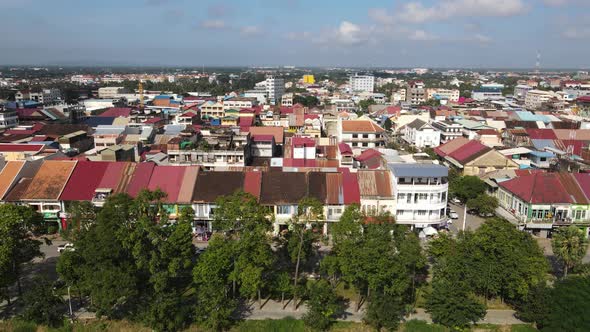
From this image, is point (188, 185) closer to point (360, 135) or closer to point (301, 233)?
point (301, 233)

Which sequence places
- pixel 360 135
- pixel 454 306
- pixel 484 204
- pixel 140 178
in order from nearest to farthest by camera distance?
pixel 454 306 < pixel 140 178 < pixel 484 204 < pixel 360 135

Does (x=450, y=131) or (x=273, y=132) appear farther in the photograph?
(x=450, y=131)

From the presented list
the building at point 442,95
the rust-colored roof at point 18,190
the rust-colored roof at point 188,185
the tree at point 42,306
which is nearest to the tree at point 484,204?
the rust-colored roof at point 188,185

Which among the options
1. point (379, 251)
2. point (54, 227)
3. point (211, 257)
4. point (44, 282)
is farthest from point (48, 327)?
point (379, 251)

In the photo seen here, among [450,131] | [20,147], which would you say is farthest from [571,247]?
[20,147]

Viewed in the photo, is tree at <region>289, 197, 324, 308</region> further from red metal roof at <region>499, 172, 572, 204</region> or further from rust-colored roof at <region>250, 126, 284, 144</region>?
rust-colored roof at <region>250, 126, 284, 144</region>

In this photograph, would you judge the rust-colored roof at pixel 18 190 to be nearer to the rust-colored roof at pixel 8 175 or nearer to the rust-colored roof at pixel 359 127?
the rust-colored roof at pixel 8 175

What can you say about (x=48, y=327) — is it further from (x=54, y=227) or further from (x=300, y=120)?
(x=300, y=120)
